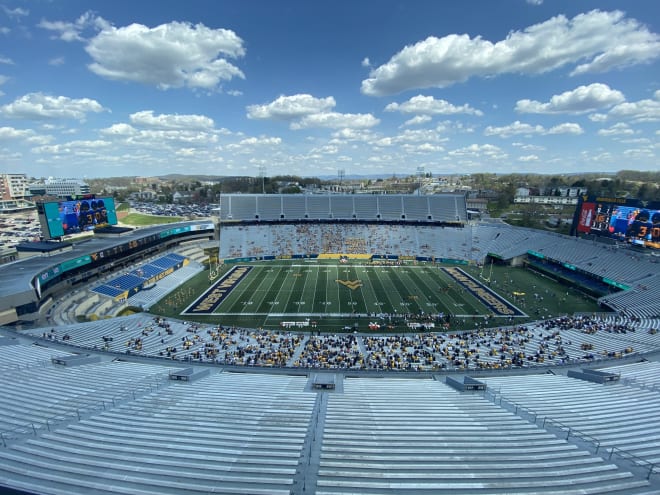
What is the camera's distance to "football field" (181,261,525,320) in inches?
1225

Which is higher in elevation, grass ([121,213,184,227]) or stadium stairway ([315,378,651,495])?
grass ([121,213,184,227])

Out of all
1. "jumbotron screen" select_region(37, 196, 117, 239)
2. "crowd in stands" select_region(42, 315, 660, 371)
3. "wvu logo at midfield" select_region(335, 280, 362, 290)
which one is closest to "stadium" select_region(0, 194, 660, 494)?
"crowd in stands" select_region(42, 315, 660, 371)

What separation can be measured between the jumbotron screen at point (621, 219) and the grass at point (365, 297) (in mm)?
8438

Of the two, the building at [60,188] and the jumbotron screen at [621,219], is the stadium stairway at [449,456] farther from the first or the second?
the building at [60,188]

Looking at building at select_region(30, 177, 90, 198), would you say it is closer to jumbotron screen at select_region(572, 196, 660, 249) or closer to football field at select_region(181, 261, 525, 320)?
football field at select_region(181, 261, 525, 320)

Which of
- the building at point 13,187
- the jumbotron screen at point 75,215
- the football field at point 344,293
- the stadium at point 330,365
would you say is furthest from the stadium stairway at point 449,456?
the building at point 13,187

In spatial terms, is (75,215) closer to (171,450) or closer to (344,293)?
(344,293)

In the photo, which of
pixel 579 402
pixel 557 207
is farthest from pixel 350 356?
pixel 557 207

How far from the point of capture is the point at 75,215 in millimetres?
35844

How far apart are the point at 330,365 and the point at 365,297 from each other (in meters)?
15.6

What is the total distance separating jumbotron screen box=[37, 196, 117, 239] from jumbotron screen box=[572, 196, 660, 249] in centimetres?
6138

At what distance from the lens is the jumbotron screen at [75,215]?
109 ft

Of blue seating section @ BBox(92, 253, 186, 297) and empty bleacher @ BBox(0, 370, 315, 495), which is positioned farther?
blue seating section @ BBox(92, 253, 186, 297)

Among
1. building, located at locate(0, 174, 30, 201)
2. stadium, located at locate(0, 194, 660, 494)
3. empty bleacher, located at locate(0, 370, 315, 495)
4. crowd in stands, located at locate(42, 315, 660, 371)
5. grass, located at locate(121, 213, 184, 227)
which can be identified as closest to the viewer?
empty bleacher, located at locate(0, 370, 315, 495)
